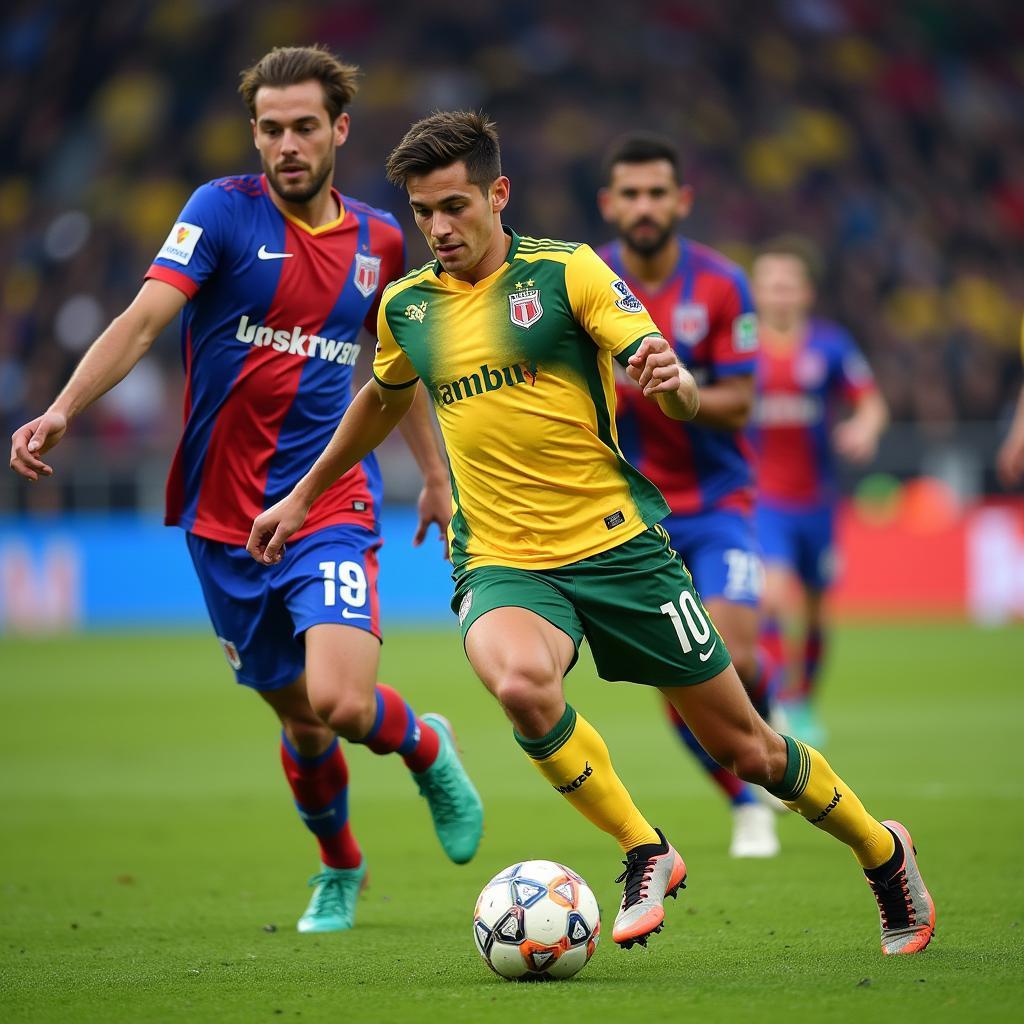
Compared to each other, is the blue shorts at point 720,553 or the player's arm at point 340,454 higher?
the player's arm at point 340,454

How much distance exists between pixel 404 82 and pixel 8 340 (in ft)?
23.2

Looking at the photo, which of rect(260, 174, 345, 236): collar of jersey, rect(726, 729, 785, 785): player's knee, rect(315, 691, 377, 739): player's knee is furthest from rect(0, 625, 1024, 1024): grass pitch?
rect(260, 174, 345, 236): collar of jersey

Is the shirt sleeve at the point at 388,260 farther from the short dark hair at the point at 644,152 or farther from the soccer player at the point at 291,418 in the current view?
the short dark hair at the point at 644,152

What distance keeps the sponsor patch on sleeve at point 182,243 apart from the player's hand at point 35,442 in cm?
91

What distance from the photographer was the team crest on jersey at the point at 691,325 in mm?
7246

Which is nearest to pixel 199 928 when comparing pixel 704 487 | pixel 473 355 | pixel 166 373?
pixel 473 355

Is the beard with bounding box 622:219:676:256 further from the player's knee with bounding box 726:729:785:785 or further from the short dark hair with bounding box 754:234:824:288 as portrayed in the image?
the short dark hair with bounding box 754:234:824:288

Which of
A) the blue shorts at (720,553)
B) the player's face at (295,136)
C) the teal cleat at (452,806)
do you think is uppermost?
the player's face at (295,136)

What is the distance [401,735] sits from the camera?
19.3 feet

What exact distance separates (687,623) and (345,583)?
133 cm

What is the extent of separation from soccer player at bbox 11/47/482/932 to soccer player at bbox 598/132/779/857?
152 cm

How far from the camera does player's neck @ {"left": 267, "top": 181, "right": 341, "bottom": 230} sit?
6.02 metres

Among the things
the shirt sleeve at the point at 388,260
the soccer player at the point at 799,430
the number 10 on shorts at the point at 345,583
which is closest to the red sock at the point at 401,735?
Result: the number 10 on shorts at the point at 345,583

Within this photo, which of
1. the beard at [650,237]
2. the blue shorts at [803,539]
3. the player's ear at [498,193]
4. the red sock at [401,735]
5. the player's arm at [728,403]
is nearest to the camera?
the player's ear at [498,193]
